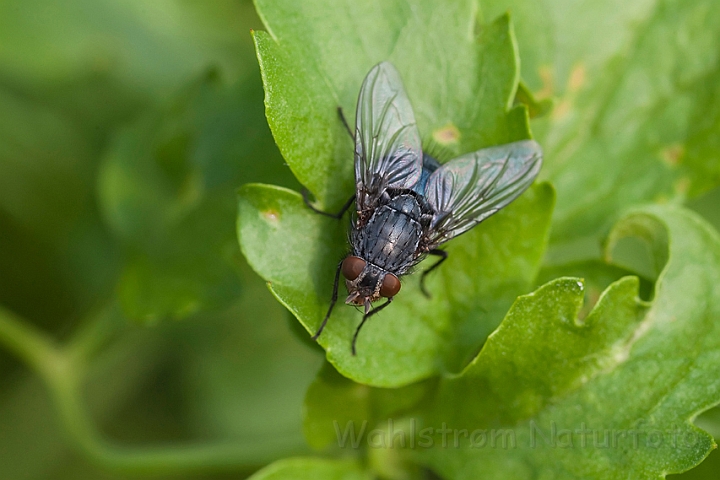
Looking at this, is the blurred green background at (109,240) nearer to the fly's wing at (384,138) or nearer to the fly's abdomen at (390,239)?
the fly's wing at (384,138)

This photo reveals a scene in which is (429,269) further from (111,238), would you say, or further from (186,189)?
(111,238)

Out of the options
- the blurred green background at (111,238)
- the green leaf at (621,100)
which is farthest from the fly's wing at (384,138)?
the blurred green background at (111,238)

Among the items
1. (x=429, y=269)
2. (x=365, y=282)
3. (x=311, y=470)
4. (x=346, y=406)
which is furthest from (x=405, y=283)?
(x=311, y=470)

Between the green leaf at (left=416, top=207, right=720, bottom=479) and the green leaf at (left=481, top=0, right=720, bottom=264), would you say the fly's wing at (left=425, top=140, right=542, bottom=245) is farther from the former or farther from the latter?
the green leaf at (left=416, top=207, right=720, bottom=479)

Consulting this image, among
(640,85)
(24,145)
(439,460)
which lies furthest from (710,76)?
(24,145)

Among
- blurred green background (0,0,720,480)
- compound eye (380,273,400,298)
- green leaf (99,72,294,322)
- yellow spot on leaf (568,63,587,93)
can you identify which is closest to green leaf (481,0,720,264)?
yellow spot on leaf (568,63,587,93)

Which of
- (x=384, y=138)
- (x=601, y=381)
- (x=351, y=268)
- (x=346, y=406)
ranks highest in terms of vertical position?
(x=384, y=138)

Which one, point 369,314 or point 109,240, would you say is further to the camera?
point 109,240

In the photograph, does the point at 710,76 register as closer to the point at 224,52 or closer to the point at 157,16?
the point at 224,52
